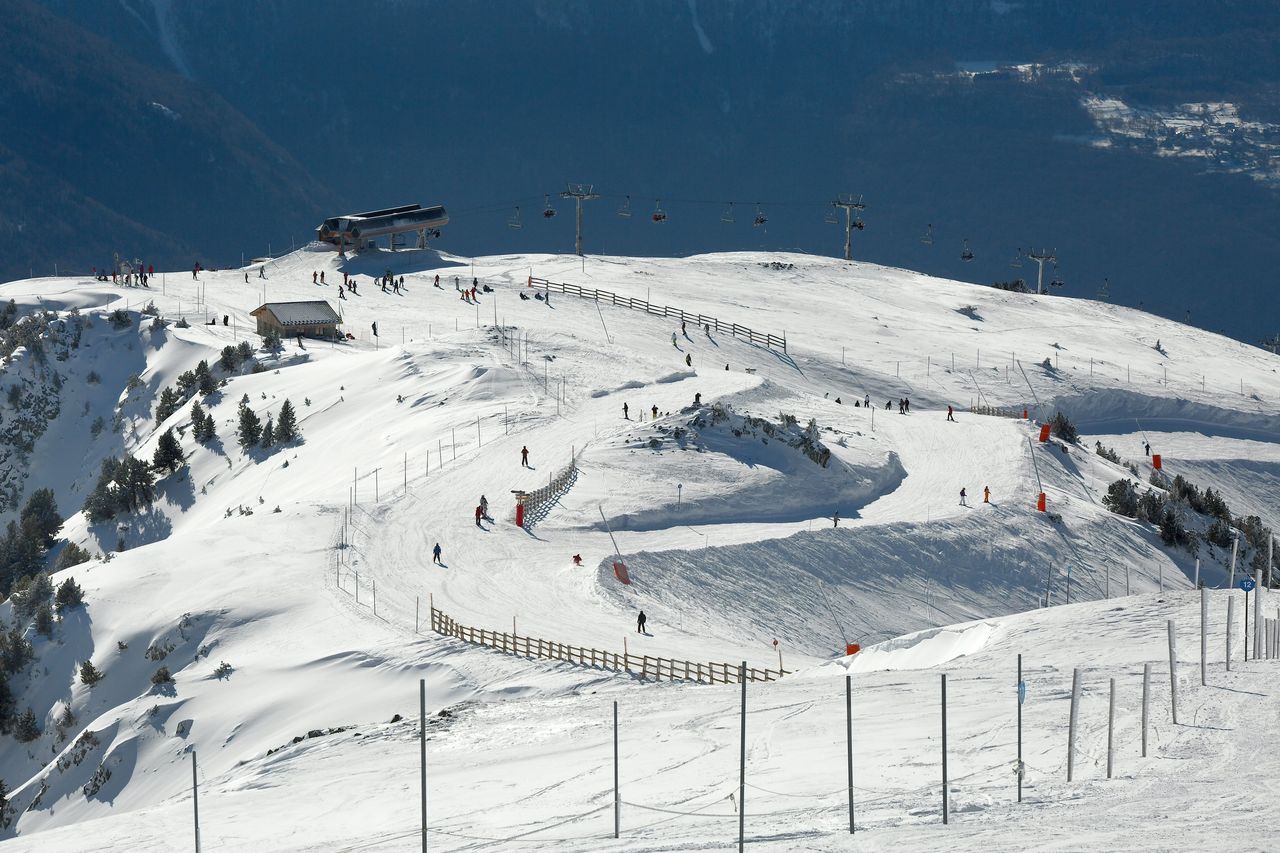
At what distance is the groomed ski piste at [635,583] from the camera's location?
121ft

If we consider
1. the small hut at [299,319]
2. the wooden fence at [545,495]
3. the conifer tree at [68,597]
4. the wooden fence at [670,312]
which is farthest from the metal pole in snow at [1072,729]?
the small hut at [299,319]

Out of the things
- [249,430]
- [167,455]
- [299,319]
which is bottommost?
[167,455]

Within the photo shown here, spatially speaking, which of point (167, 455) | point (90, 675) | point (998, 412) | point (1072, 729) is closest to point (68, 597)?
point (90, 675)

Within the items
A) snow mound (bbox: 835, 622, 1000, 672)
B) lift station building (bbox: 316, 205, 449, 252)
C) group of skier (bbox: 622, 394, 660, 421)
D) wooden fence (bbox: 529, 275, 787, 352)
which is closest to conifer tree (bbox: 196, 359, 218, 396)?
group of skier (bbox: 622, 394, 660, 421)

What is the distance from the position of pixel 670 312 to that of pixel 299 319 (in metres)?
22.3

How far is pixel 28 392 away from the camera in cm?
9431

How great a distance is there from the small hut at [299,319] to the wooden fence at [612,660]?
48.6m

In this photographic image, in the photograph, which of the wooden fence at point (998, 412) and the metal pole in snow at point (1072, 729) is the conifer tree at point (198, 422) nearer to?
the wooden fence at point (998, 412)

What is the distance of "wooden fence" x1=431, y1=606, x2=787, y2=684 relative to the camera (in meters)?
48.6

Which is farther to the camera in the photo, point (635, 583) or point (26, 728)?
point (635, 583)

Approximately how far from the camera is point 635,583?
59312 mm

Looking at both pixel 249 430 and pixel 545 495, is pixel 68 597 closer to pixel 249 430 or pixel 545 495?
pixel 545 495

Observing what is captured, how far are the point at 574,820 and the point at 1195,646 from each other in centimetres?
1896

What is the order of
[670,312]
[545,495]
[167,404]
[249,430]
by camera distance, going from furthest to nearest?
1. [670,312]
2. [167,404]
3. [249,430]
4. [545,495]
